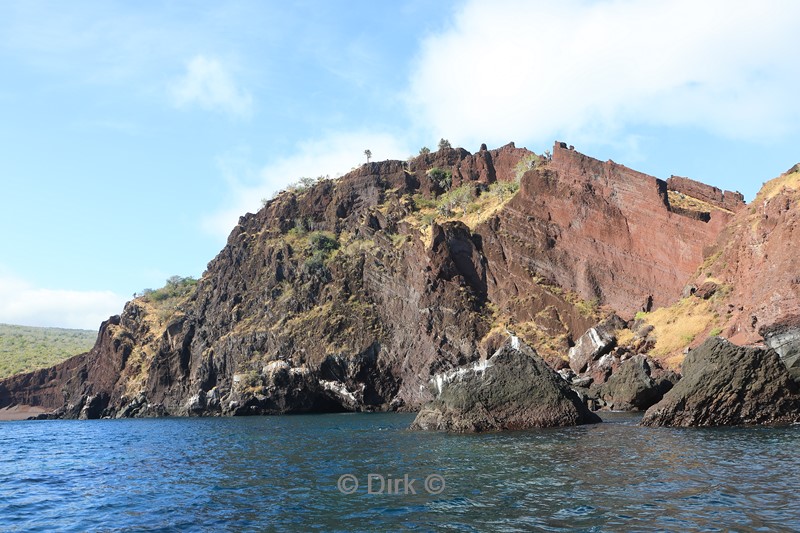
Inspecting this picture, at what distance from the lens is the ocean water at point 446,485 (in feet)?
51.7

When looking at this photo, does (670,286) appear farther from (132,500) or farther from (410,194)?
(132,500)

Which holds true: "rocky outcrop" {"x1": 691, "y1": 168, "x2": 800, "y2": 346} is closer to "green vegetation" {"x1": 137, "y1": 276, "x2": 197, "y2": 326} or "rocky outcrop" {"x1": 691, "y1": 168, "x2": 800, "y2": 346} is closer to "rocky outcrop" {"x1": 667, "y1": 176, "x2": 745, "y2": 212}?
"rocky outcrop" {"x1": 667, "y1": 176, "x2": 745, "y2": 212}

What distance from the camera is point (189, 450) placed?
36.7 m

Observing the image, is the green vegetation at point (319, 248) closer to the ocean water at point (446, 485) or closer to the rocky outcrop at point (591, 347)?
the rocky outcrop at point (591, 347)

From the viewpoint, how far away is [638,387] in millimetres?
47188

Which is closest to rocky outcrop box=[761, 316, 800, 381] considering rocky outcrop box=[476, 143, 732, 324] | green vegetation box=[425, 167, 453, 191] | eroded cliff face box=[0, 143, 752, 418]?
rocky outcrop box=[476, 143, 732, 324]

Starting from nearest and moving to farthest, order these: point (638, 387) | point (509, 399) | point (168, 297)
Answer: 1. point (509, 399)
2. point (638, 387)
3. point (168, 297)

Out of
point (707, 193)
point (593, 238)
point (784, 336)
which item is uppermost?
point (707, 193)

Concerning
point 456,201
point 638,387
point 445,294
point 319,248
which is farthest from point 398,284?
point 638,387

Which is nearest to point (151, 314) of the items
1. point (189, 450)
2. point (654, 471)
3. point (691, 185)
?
point (189, 450)

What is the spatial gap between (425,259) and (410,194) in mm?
24467

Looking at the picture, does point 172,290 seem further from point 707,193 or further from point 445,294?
point 707,193

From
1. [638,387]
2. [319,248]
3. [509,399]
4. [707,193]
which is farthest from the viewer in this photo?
[319,248]

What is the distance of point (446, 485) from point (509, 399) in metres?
16.9
